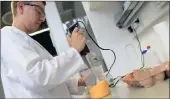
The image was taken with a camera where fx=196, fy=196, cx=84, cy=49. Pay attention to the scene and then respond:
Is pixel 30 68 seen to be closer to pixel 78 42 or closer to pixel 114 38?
pixel 78 42

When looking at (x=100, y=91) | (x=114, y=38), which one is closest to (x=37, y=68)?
(x=100, y=91)

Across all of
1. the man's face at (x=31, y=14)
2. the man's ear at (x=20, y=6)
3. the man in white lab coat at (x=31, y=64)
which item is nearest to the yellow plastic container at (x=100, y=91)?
the man in white lab coat at (x=31, y=64)

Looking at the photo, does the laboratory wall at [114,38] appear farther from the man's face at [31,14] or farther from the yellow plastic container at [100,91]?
the man's face at [31,14]

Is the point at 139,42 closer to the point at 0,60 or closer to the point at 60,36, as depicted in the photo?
the point at 60,36

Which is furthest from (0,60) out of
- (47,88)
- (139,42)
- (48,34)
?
(48,34)

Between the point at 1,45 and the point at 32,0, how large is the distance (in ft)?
1.00

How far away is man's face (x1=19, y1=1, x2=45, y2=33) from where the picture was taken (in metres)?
1.00

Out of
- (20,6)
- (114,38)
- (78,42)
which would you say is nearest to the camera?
(78,42)

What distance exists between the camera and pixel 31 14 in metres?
1.00

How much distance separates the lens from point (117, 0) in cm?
211

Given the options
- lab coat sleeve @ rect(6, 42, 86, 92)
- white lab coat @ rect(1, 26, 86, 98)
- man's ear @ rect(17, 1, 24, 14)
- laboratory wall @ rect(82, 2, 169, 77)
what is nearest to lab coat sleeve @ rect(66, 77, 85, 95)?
white lab coat @ rect(1, 26, 86, 98)

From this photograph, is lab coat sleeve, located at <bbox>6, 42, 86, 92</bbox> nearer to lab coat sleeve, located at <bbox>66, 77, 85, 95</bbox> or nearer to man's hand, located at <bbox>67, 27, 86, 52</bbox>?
man's hand, located at <bbox>67, 27, 86, 52</bbox>

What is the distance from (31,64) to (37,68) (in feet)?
0.10

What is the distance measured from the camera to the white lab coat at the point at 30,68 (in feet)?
2.58
